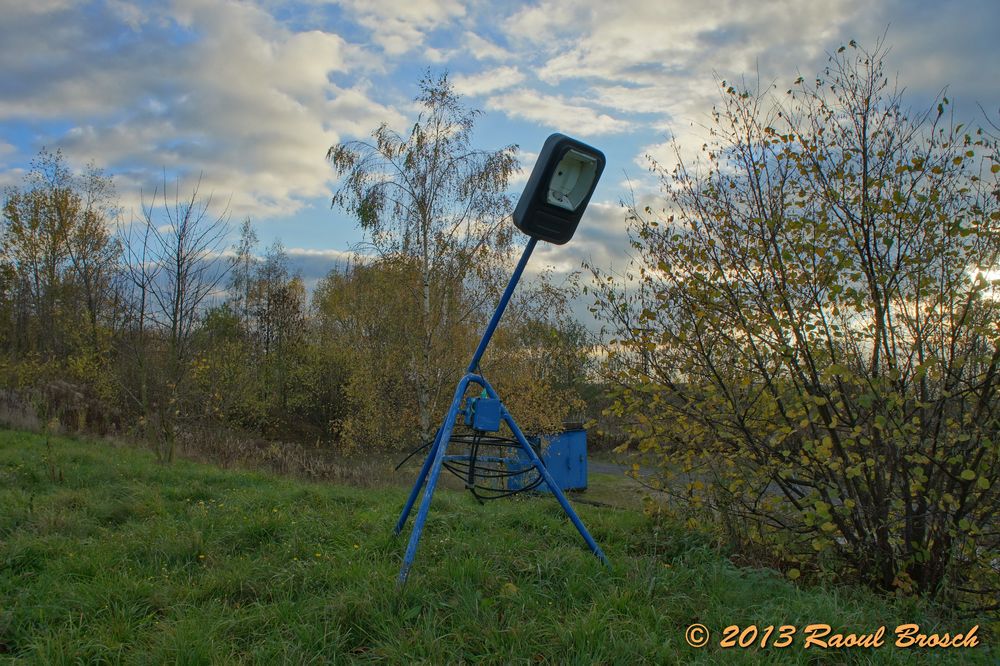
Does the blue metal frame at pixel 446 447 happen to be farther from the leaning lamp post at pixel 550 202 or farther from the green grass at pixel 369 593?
the green grass at pixel 369 593

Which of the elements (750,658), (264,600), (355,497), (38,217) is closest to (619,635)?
(750,658)

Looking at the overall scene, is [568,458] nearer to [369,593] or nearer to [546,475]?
[546,475]

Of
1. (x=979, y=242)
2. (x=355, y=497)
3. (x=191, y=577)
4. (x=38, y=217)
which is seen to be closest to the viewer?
(x=191, y=577)

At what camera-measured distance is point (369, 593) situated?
3064mm

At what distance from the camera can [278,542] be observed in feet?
13.5

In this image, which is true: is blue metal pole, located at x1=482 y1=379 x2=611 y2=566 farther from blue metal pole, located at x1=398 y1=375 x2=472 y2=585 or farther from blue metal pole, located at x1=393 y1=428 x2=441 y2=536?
blue metal pole, located at x1=393 y1=428 x2=441 y2=536

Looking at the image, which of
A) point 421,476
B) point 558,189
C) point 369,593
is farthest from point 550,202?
point 369,593

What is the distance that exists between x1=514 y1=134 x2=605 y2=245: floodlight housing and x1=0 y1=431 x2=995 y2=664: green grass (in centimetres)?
188

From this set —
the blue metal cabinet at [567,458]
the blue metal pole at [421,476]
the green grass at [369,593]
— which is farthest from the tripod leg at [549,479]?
the blue metal cabinet at [567,458]

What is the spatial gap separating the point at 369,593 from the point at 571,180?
2342 mm

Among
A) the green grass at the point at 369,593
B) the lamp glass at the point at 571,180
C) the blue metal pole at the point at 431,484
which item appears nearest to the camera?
the green grass at the point at 369,593

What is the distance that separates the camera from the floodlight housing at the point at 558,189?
10.3ft

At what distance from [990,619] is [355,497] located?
4.83 meters

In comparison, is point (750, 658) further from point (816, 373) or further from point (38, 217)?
point (38, 217)
